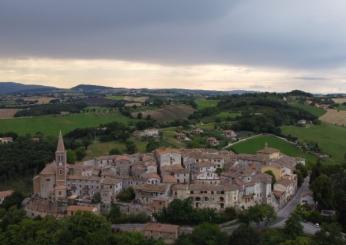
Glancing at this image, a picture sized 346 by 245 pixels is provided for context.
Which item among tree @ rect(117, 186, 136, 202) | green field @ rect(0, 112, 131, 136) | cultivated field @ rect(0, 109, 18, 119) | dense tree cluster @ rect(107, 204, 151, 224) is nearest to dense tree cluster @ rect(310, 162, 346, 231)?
dense tree cluster @ rect(107, 204, 151, 224)

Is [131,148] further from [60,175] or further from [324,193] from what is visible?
[324,193]

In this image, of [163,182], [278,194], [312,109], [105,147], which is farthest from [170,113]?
[278,194]

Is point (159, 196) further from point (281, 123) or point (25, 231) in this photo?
point (281, 123)

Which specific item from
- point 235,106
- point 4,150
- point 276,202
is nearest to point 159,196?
point 276,202

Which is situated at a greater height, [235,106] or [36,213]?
[235,106]

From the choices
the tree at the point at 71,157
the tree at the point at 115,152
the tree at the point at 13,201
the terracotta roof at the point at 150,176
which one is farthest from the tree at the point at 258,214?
the tree at the point at 115,152
